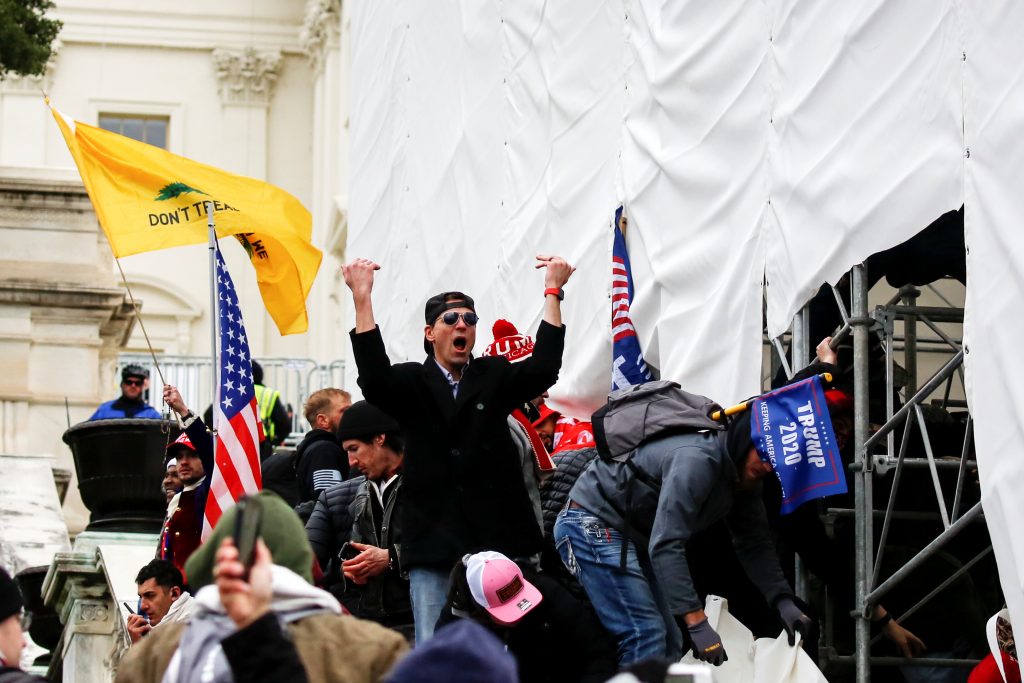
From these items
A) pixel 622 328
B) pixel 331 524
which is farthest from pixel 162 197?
pixel 331 524

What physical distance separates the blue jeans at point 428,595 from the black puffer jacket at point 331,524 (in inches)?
34.0

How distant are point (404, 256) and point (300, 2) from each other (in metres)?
23.3

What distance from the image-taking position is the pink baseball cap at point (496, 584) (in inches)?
309

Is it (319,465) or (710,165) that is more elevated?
(710,165)

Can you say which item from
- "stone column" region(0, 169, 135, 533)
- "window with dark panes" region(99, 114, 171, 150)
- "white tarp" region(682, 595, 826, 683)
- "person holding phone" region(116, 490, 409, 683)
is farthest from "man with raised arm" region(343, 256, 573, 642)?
"window with dark panes" region(99, 114, 171, 150)

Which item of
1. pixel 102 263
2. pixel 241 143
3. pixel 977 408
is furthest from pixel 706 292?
pixel 241 143

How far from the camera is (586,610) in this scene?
8320mm

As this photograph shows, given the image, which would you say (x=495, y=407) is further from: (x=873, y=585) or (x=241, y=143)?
(x=241, y=143)

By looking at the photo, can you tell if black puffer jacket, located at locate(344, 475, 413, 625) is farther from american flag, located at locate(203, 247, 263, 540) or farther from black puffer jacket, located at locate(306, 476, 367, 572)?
american flag, located at locate(203, 247, 263, 540)

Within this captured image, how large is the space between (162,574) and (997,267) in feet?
13.3

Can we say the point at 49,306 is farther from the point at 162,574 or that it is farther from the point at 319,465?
the point at 162,574

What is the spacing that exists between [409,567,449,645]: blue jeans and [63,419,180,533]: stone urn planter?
235 inches

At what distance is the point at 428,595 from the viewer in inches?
322

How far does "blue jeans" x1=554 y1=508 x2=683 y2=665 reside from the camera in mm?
8266
